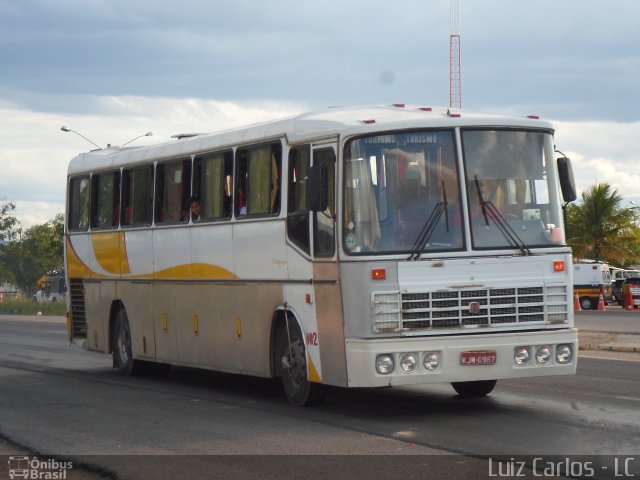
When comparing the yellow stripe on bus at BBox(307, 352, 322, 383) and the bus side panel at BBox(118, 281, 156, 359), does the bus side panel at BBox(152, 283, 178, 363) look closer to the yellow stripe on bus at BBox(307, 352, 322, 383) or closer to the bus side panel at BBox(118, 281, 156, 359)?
the bus side panel at BBox(118, 281, 156, 359)

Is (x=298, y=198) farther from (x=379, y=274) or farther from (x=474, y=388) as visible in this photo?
(x=474, y=388)

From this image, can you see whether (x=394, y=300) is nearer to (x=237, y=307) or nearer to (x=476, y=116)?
(x=476, y=116)

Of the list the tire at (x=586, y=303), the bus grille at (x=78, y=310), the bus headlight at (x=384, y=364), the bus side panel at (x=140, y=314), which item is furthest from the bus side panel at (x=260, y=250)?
the tire at (x=586, y=303)

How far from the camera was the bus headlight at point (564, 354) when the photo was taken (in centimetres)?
1262

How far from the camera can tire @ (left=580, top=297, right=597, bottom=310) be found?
56.2 meters

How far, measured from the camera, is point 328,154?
43.0 feet

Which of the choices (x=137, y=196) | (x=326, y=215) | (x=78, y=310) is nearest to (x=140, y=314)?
(x=137, y=196)

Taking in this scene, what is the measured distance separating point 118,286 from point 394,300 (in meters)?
8.47

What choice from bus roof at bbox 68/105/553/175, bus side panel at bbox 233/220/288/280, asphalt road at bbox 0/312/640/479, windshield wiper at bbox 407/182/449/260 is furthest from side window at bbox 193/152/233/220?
windshield wiper at bbox 407/182/449/260

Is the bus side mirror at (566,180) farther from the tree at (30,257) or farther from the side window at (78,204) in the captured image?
the tree at (30,257)

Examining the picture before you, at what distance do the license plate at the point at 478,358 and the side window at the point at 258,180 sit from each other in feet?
10.3

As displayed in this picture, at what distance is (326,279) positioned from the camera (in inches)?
511

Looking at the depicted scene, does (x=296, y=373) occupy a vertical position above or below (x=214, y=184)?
below

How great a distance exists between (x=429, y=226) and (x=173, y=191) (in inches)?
235
